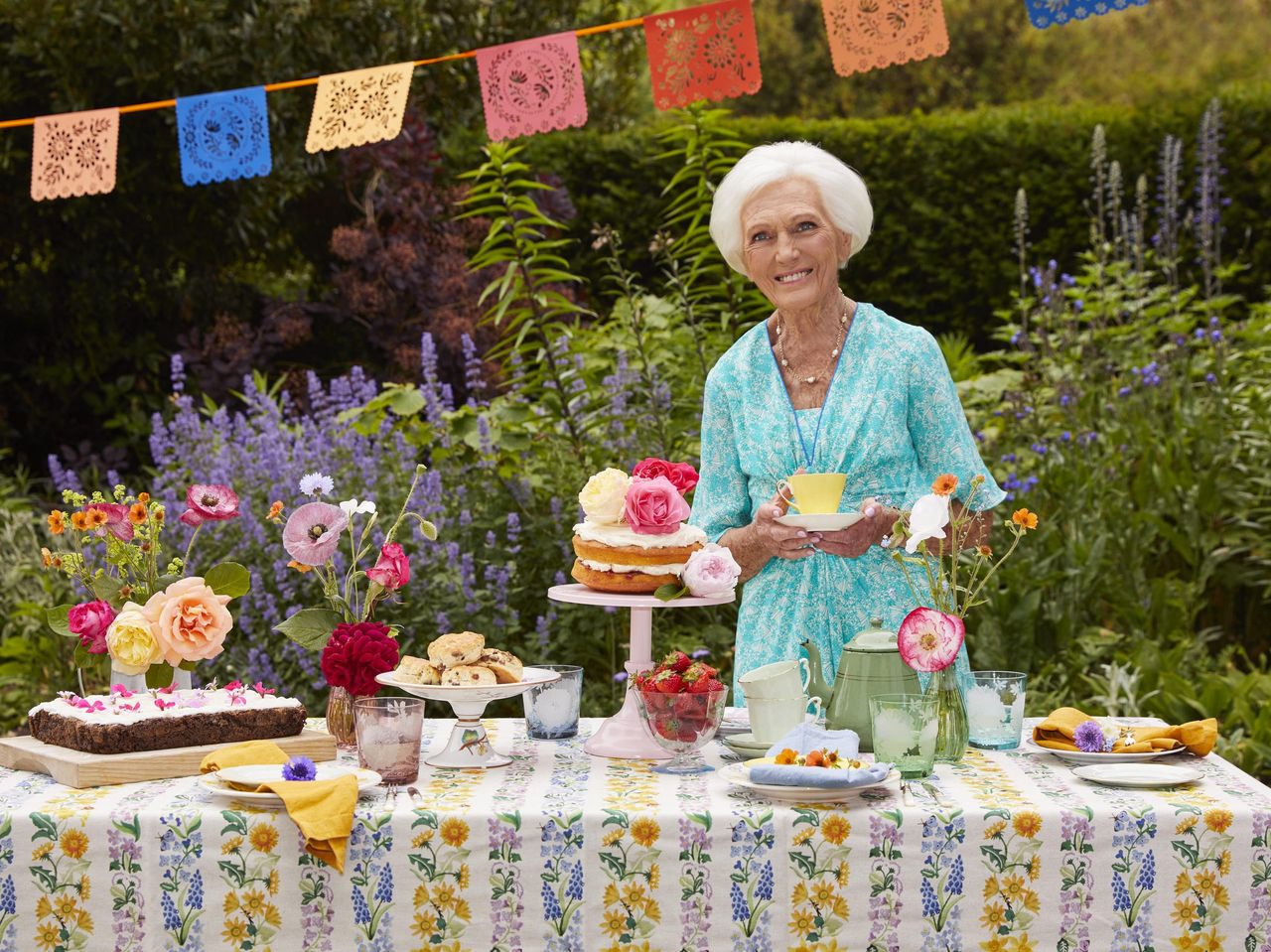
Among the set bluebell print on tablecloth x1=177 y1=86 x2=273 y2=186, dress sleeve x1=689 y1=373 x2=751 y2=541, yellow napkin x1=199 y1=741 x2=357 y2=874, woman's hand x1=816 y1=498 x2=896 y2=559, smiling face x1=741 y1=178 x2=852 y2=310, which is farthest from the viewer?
bluebell print on tablecloth x1=177 y1=86 x2=273 y2=186

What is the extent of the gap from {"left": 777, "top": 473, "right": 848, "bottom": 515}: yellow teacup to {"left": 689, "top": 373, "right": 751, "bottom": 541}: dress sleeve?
464 millimetres

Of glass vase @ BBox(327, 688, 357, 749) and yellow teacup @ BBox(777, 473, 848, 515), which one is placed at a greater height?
yellow teacup @ BBox(777, 473, 848, 515)

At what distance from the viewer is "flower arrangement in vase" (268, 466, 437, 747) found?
2496 mm

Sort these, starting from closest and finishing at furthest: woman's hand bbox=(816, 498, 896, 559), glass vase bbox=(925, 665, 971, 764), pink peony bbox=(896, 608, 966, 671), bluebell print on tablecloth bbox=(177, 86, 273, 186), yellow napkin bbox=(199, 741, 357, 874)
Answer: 1. yellow napkin bbox=(199, 741, 357, 874)
2. pink peony bbox=(896, 608, 966, 671)
3. glass vase bbox=(925, 665, 971, 764)
4. woman's hand bbox=(816, 498, 896, 559)
5. bluebell print on tablecloth bbox=(177, 86, 273, 186)

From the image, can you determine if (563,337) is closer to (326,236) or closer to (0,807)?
(0,807)

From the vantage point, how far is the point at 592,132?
31.3 ft

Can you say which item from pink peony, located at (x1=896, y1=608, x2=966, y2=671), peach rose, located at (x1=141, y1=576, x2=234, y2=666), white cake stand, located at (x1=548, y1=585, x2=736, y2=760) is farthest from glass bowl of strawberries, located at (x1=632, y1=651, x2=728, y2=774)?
peach rose, located at (x1=141, y1=576, x2=234, y2=666)

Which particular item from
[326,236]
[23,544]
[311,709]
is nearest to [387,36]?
[326,236]

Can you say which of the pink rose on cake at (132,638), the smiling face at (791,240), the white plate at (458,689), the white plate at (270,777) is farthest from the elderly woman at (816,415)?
the pink rose on cake at (132,638)

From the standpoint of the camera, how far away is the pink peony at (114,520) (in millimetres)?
2598

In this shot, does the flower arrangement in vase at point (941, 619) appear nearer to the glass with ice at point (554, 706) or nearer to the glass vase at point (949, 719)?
the glass vase at point (949, 719)

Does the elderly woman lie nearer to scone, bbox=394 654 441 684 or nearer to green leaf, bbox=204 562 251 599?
scone, bbox=394 654 441 684

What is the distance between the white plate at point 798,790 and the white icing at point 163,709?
2.83 ft

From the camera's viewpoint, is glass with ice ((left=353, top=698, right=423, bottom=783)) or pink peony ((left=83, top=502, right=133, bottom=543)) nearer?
glass with ice ((left=353, top=698, right=423, bottom=783))
